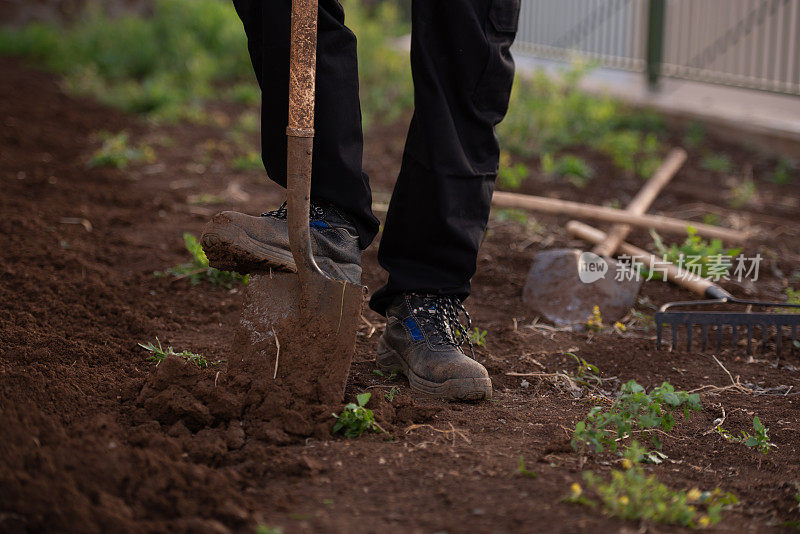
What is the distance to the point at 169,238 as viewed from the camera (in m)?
3.38

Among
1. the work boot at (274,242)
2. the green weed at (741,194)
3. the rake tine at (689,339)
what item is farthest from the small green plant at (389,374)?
the green weed at (741,194)

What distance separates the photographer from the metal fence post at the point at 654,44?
595cm

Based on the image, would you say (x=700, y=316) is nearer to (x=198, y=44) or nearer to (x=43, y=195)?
(x=43, y=195)

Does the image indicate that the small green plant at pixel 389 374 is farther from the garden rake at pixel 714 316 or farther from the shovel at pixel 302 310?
the garden rake at pixel 714 316

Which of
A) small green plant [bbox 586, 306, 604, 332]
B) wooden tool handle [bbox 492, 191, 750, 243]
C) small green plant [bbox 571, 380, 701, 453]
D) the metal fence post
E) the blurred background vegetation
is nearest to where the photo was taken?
small green plant [bbox 571, 380, 701, 453]

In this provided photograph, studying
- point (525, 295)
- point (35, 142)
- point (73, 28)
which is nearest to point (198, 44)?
point (73, 28)

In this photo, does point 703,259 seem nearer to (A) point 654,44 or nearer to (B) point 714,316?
(B) point 714,316

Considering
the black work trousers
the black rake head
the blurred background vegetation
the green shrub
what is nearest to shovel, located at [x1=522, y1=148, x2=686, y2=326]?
the black rake head

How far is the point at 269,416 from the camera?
5.92 feet

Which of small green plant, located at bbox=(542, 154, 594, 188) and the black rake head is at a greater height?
small green plant, located at bbox=(542, 154, 594, 188)

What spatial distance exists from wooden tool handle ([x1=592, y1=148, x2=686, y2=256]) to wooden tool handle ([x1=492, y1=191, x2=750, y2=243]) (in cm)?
5

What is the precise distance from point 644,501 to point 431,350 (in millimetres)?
776

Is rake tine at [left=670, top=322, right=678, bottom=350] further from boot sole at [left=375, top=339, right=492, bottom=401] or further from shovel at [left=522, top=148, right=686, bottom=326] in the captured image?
boot sole at [left=375, top=339, right=492, bottom=401]

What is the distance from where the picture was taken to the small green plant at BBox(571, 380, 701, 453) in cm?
174
